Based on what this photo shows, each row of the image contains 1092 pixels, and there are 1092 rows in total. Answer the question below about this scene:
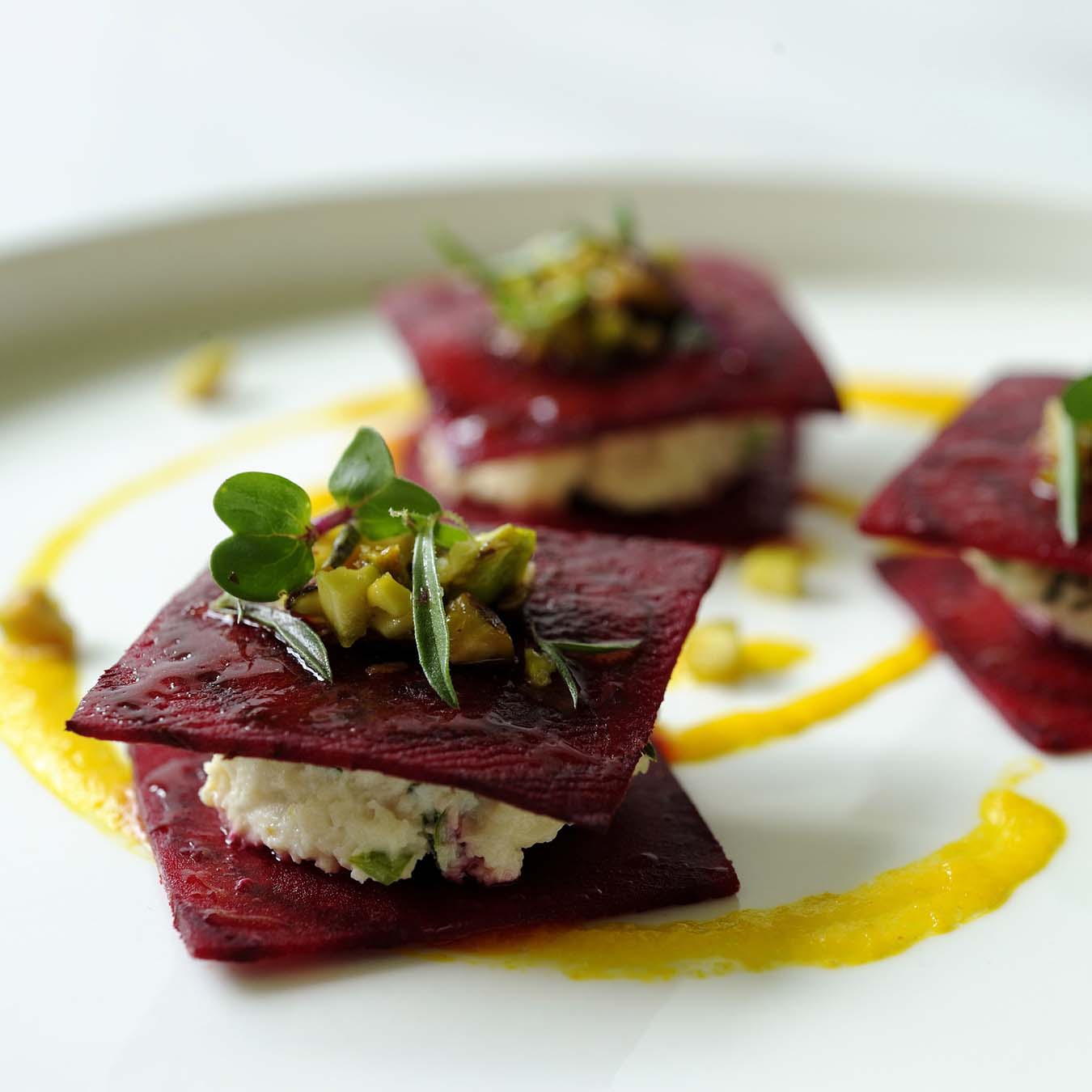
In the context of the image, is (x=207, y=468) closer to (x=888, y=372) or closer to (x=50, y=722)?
(x=50, y=722)

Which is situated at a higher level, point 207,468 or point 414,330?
point 414,330

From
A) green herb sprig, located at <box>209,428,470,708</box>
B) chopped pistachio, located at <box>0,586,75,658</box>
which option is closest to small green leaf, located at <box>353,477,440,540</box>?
green herb sprig, located at <box>209,428,470,708</box>

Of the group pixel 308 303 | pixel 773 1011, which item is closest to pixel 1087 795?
pixel 773 1011

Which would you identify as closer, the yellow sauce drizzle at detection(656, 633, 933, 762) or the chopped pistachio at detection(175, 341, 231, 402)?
the yellow sauce drizzle at detection(656, 633, 933, 762)

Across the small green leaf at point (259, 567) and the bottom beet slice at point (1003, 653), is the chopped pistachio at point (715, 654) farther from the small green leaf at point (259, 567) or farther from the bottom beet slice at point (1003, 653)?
the small green leaf at point (259, 567)

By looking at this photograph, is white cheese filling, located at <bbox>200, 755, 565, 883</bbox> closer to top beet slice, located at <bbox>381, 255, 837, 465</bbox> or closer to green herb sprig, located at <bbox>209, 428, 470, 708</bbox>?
green herb sprig, located at <bbox>209, 428, 470, 708</bbox>

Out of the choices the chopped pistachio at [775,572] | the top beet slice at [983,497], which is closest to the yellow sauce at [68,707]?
the chopped pistachio at [775,572]

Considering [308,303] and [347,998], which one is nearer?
[347,998]
